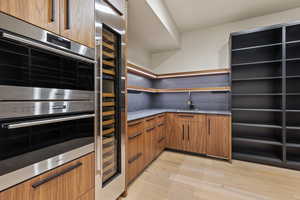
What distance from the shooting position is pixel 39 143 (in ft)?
2.66

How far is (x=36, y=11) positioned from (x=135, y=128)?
1.45 metres

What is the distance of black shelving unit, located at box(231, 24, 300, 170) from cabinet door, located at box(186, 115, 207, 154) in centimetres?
56

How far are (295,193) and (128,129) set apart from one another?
2.20 metres

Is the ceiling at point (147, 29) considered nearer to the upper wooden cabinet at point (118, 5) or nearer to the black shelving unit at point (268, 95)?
the upper wooden cabinet at point (118, 5)

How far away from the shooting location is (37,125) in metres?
0.79

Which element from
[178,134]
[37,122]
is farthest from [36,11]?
[178,134]

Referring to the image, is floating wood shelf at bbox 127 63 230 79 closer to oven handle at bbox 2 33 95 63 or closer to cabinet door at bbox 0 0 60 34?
oven handle at bbox 2 33 95 63

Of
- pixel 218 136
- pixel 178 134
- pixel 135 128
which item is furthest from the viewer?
pixel 178 134

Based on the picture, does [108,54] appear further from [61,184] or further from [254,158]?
[254,158]

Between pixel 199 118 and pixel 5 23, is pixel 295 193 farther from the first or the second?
pixel 5 23

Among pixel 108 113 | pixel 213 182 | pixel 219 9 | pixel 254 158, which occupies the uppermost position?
pixel 219 9

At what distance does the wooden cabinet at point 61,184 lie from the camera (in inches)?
28.7

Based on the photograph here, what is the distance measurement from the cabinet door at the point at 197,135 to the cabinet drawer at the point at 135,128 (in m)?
1.17

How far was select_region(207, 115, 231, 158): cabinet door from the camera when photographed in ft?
7.93
